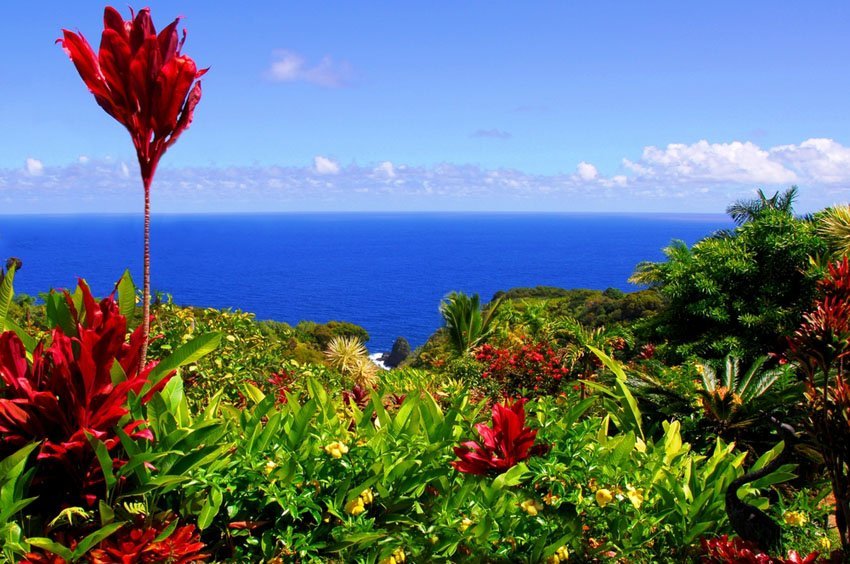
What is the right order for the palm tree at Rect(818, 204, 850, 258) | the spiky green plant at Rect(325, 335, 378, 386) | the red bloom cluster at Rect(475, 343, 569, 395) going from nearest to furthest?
1. the red bloom cluster at Rect(475, 343, 569, 395)
2. the palm tree at Rect(818, 204, 850, 258)
3. the spiky green plant at Rect(325, 335, 378, 386)

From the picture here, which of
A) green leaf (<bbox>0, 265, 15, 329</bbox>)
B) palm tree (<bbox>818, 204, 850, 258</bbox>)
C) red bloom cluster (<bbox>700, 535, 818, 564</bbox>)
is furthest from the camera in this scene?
palm tree (<bbox>818, 204, 850, 258</bbox>)

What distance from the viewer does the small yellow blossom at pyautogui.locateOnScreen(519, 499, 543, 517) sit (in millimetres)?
2205

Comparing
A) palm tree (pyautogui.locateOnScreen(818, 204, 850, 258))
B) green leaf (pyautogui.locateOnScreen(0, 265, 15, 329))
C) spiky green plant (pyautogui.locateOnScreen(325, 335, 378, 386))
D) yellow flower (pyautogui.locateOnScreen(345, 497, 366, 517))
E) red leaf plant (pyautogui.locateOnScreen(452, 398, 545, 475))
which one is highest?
palm tree (pyautogui.locateOnScreen(818, 204, 850, 258))

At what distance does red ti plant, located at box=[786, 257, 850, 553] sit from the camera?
1982 mm

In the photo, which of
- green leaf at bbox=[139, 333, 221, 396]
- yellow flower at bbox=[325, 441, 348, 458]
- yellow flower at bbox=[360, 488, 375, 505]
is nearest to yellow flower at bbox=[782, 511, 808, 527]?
yellow flower at bbox=[360, 488, 375, 505]

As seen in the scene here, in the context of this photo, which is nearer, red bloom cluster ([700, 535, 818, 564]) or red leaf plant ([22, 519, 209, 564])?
red bloom cluster ([700, 535, 818, 564])

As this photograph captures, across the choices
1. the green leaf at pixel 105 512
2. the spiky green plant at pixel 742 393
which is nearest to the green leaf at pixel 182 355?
the green leaf at pixel 105 512

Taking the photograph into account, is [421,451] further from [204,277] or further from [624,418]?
[204,277]

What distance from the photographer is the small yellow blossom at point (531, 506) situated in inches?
86.8

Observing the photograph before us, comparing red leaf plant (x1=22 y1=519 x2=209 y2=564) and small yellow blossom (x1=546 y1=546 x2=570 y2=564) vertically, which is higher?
red leaf plant (x1=22 y1=519 x2=209 y2=564)

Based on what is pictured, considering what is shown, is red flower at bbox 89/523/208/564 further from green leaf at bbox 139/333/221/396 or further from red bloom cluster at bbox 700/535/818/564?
red bloom cluster at bbox 700/535/818/564

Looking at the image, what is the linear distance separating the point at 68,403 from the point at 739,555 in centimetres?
233

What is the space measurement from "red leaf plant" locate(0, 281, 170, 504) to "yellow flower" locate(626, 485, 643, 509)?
1.74m

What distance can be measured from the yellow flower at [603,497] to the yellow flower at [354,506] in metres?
0.85
